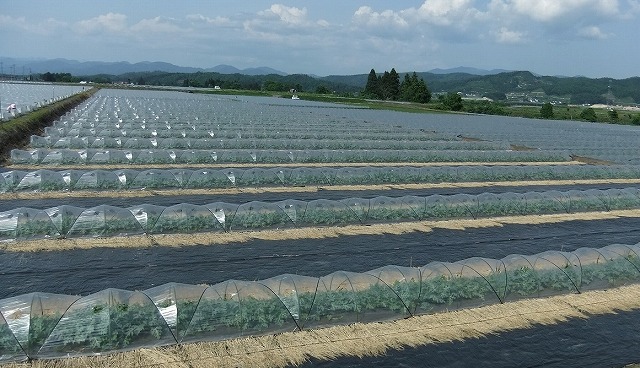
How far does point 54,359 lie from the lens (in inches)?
301

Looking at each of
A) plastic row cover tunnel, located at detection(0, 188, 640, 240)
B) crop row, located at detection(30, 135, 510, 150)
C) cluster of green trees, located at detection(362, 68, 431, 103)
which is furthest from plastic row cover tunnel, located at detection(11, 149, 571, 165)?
cluster of green trees, located at detection(362, 68, 431, 103)

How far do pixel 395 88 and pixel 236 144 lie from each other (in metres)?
75.6

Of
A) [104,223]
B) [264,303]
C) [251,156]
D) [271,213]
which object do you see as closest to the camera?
[264,303]

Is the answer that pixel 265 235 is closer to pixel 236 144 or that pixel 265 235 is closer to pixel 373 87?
pixel 236 144

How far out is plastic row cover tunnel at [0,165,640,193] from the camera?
1705cm

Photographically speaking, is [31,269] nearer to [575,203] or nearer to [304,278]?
[304,278]

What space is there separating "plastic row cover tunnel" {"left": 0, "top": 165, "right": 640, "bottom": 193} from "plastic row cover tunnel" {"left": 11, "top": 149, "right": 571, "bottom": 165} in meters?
3.77

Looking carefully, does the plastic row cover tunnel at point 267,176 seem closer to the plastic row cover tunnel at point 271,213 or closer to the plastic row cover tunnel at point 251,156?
the plastic row cover tunnel at point 251,156

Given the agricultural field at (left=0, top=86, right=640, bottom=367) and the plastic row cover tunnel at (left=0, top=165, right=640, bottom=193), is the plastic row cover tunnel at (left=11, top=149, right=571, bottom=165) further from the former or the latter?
the plastic row cover tunnel at (left=0, top=165, right=640, bottom=193)

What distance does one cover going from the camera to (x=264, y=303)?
29.8ft

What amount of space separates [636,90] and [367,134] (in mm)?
186279

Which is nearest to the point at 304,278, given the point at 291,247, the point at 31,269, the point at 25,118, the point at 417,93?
the point at 291,247

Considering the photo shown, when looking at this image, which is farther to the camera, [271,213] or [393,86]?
[393,86]

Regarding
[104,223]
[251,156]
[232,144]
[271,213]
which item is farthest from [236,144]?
[104,223]
